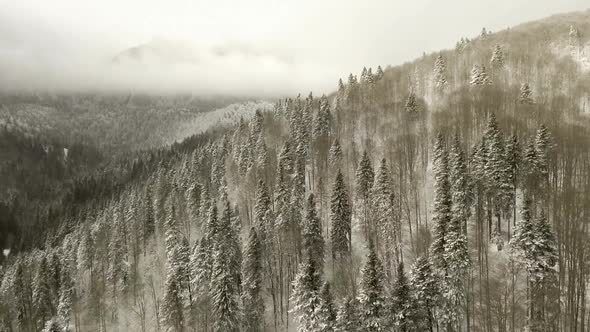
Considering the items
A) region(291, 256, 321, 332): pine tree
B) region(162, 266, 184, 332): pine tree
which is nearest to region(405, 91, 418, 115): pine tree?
region(291, 256, 321, 332): pine tree

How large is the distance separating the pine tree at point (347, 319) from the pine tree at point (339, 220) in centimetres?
2317

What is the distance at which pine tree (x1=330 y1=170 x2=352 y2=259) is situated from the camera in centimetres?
6694

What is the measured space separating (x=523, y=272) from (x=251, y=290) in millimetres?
39553

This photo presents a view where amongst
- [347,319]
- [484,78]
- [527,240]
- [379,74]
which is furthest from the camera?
[379,74]

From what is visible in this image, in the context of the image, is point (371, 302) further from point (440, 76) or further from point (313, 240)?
point (440, 76)

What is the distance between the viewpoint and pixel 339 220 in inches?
2640

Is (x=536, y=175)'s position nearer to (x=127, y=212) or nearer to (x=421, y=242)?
(x=421, y=242)

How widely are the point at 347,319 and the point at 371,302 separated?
10.5 feet

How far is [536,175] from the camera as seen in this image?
62062 mm

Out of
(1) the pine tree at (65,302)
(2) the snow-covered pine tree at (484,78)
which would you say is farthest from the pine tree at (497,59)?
(1) the pine tree at (65,302)

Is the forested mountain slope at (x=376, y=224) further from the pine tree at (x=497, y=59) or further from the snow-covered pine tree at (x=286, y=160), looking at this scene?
the pine tree at (x=497, y=59)

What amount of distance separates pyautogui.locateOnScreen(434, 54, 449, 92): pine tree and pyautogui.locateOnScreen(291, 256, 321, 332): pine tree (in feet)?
286

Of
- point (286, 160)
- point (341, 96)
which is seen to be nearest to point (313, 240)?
point (286, 160)

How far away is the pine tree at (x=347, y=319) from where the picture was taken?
1687 inches
